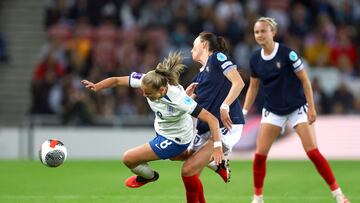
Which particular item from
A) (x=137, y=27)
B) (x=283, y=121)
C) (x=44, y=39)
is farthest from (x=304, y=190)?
(x=44, y=39)

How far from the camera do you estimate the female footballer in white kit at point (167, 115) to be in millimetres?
8977

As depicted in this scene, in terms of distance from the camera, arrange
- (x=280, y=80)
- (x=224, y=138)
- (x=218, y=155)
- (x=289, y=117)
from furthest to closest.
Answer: (x=289, y=117) < (x=280, y=80) < (x=224, y=138) < (x=218, y=155)

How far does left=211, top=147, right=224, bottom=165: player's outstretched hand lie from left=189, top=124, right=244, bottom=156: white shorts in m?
0.71

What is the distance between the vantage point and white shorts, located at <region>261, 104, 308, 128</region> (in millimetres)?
10498

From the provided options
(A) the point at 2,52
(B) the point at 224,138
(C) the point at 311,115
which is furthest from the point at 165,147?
(A) the point at 2,52

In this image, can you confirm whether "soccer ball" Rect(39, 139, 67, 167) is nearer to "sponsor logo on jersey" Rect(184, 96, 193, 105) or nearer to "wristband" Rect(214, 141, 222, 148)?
"sponsor logo on jersey" Rect(184, 96, 193, 105)

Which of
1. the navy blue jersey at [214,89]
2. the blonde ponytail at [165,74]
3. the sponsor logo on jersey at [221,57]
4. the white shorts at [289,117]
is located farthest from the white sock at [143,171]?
the white shorts at [289,117]

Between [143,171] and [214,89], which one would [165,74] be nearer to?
[214,89]

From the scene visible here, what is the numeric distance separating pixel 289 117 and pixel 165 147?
1963mm

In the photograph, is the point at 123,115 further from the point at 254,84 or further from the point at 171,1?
the point at 254,84

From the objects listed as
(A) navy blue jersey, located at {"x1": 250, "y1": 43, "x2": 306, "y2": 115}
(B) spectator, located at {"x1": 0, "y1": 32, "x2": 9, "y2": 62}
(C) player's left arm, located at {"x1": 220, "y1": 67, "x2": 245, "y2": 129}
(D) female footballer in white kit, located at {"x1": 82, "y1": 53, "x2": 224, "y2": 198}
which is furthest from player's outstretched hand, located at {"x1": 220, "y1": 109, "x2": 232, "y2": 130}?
(B) spectator, located at {"x1": 0, "y1": 32, "x2": 9, "y2": 62}

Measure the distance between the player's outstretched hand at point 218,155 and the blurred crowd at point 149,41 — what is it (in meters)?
10.1

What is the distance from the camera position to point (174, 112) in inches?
359

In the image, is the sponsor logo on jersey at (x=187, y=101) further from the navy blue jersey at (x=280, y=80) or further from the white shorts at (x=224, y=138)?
the navy blue jersey at (x=280, y=80)
